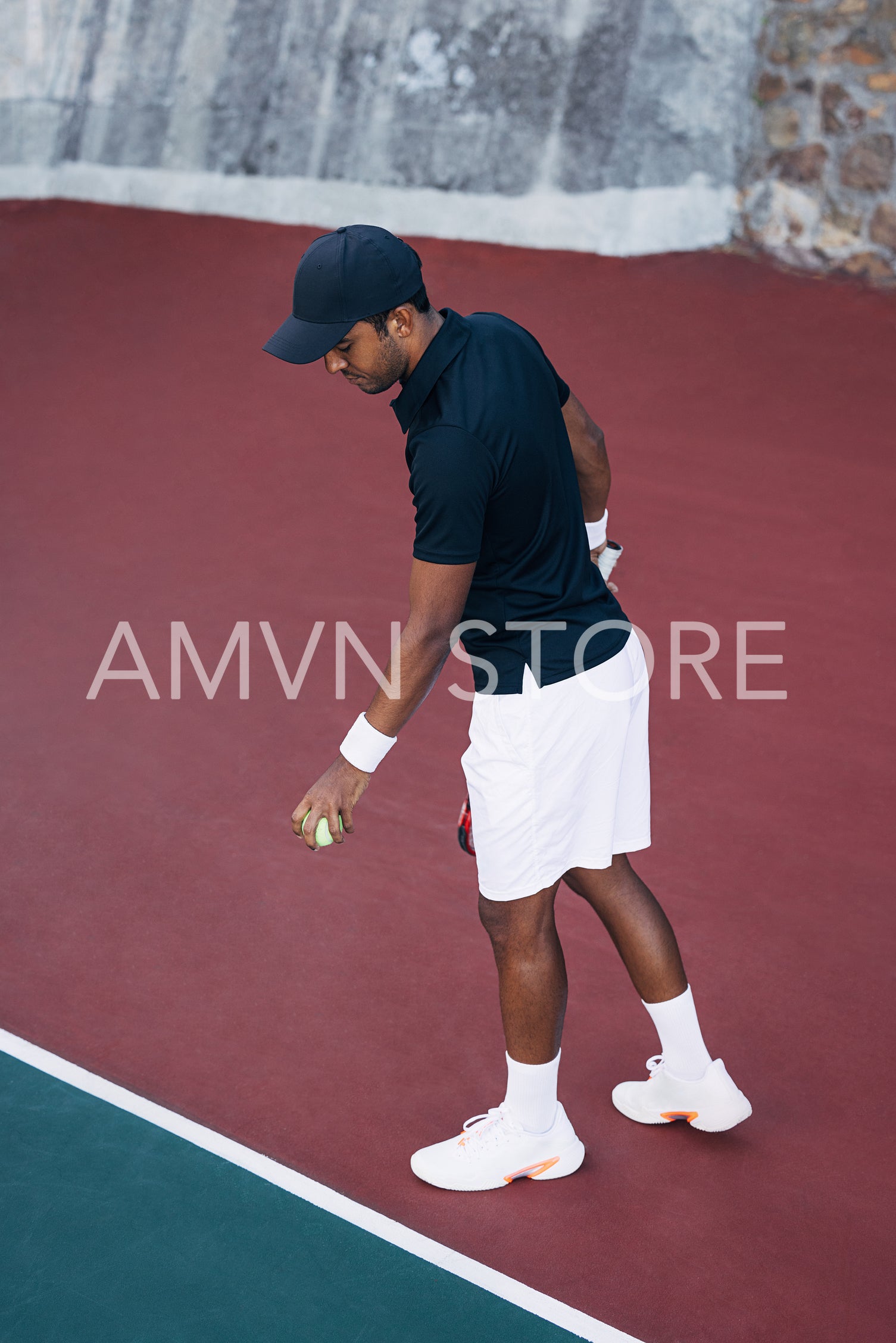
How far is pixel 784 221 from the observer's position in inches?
360

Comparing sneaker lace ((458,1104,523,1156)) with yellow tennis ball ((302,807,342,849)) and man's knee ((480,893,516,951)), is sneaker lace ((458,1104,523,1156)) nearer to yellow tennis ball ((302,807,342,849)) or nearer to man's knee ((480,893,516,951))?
man's knee ((480,893,516,951))

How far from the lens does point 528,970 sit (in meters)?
2.92

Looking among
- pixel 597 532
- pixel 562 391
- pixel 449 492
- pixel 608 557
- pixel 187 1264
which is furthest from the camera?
pixel 608 557

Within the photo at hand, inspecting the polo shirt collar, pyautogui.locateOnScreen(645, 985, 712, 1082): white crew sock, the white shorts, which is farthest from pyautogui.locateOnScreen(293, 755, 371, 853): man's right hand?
pyautogui.locateOnScreen(645, 985, 712, 1082): white crew sock

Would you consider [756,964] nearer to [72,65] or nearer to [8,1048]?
[8,1048]

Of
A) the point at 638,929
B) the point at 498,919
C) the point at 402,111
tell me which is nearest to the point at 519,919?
the point at 498,919

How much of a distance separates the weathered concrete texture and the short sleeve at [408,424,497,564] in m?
7.72

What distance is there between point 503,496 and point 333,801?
765 millimetres

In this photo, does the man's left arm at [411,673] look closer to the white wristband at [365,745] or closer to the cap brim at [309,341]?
the white wristband at [365,745]

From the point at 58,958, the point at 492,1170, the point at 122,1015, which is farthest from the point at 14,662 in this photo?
the point at 492,1170

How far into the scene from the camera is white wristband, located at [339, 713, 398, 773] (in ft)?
8.86

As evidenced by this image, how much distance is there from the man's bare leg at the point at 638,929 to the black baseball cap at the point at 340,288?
142 cm

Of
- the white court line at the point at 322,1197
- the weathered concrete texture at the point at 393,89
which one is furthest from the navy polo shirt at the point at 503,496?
the weathered concrete texture at the point at 393,89

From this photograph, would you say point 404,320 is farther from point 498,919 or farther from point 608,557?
point 498,919
